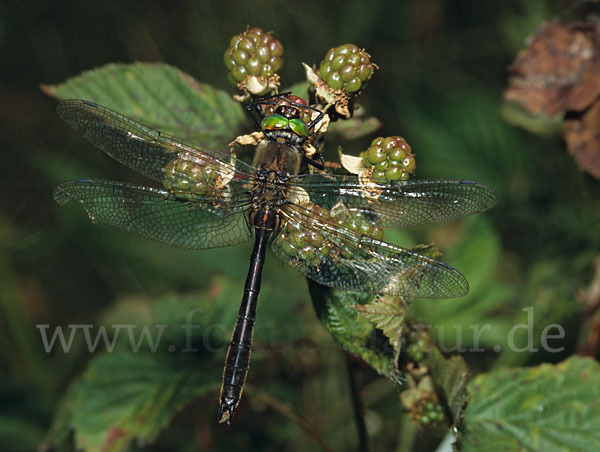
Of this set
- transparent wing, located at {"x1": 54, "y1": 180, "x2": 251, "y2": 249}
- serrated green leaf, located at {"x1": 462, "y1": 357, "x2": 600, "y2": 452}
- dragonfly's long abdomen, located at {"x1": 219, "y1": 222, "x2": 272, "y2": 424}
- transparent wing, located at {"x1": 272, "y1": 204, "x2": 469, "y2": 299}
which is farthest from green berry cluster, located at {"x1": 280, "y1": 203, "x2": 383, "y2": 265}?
serrated green leaf, located at {"x1": 462, "y1": 357, "x2": 600, "y2": 452}

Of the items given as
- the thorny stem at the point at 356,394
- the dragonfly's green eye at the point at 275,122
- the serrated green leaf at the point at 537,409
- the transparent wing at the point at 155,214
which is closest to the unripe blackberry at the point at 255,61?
the dragonfly's green eye at the point at 275,122

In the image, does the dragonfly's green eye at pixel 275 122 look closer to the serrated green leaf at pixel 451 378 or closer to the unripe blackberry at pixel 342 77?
the unripe blackberry at pixel 342 77

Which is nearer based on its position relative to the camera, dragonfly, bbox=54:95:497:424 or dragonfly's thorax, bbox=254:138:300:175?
dragonfly, bbox=54:95:497:424

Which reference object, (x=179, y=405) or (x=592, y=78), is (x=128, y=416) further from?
(x=592, y=78)

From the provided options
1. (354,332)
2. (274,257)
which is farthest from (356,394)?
(274,257)

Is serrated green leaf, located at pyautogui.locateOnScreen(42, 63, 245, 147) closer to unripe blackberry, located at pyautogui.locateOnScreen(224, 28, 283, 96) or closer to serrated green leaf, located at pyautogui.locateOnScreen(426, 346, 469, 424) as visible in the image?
unripe blackberry, located at pyautogui.locateOnScreen(224, 28, 283, 96)

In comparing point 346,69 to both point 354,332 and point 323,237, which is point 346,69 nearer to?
point 323,237
